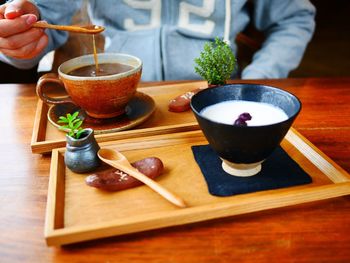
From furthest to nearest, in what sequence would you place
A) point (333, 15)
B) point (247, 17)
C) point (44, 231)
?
point (333, 15) → point (247, 17) → point (44, 231)

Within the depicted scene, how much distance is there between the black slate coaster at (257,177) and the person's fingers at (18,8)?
2.16 ft

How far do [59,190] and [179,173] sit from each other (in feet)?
0.72

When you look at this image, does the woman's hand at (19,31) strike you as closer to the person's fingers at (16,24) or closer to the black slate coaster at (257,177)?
the person's fingers at (16,24)

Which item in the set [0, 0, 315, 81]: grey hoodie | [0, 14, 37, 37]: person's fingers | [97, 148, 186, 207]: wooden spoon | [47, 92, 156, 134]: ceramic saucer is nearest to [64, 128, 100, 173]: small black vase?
[97, 148, 186, 207]: wooden spoon

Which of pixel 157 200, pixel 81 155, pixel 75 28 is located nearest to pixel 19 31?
pixel 75 28

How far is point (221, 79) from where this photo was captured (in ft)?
3.03

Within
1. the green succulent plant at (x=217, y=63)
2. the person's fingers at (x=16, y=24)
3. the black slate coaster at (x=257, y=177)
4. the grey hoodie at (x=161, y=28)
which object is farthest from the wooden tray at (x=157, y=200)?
the grey hoodie at (x=161, y=28)

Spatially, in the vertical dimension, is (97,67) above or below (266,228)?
above

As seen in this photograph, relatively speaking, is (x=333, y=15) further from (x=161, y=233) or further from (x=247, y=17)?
(x=161, y=233)

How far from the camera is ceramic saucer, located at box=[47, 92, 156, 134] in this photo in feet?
2.81

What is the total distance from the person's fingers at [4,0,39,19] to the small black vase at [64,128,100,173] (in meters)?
0.50

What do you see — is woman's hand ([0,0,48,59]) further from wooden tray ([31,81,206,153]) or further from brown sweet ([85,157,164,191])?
brown sweet ([85,157,164,191])

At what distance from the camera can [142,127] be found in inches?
35.0

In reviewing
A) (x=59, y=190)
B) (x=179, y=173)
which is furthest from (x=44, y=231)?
(x=179, y=173)
